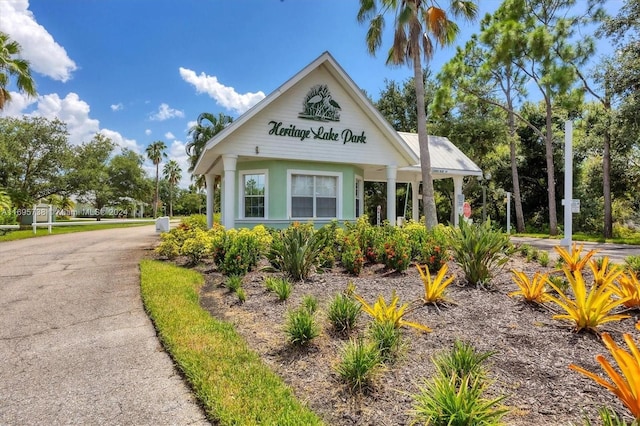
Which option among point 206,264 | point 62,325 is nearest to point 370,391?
point 62,325

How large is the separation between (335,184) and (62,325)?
9741 millimetres

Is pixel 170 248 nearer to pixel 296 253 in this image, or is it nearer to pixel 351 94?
pixel 296 253

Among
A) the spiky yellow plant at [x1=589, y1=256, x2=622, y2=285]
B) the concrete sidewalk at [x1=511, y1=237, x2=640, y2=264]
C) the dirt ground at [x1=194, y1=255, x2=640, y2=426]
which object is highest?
the spiky yellow plant at [x1=589, y1=256, x2=622, y2=285]

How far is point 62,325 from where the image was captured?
16.0ft

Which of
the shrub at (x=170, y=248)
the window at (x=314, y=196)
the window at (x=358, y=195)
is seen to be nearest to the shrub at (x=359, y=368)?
the shrub at (x=170, y=248)

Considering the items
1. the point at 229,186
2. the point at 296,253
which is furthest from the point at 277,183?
the point at 296,253

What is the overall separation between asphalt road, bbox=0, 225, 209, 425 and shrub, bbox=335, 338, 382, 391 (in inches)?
46.9

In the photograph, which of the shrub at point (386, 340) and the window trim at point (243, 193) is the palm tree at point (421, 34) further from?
the shrub at point (386, 340)

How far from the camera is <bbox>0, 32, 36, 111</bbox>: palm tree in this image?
16891 mm

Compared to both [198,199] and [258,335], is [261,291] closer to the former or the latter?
[258,335]

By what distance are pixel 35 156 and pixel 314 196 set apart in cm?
2546

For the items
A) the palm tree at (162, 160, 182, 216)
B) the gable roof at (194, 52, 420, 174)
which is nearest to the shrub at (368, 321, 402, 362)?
the gable roof at (194, 52, 420, 174)

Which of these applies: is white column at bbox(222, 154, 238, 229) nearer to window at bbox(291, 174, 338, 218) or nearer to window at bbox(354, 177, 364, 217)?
window at bbox(291, 174, 338, 218)

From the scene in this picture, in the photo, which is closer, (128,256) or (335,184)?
(128,256)
